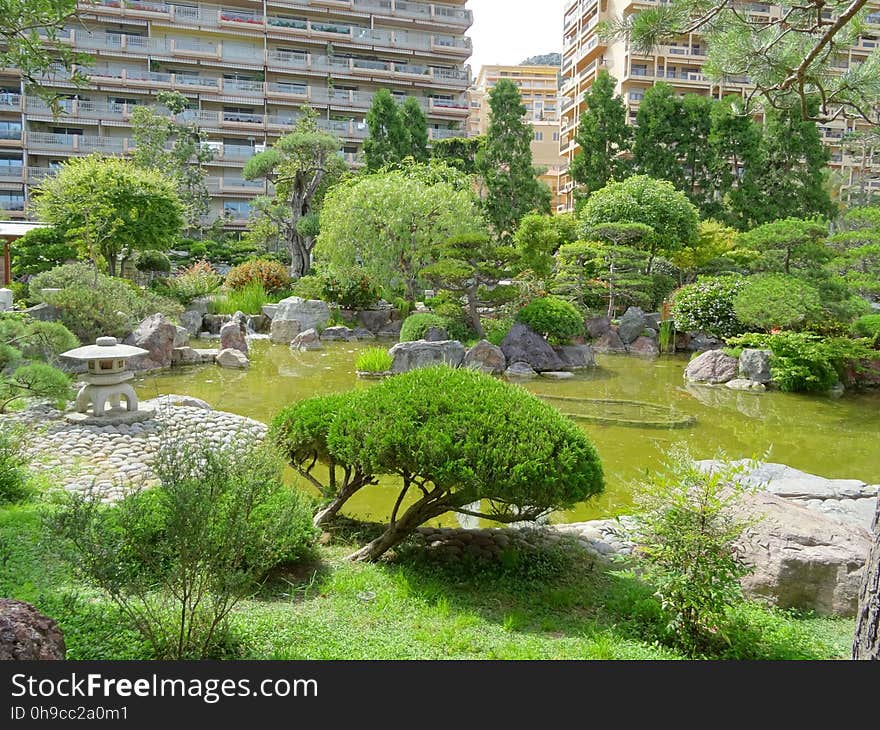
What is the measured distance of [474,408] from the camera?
3.72 metres

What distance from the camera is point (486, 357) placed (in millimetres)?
11977

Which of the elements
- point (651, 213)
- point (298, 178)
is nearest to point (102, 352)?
point (651, 213)

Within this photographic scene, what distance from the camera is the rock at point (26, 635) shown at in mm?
2064

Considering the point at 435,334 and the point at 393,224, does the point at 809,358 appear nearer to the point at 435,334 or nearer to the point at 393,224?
the point at 435,334

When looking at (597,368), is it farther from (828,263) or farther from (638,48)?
(638,48)

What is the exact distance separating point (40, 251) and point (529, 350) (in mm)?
11068

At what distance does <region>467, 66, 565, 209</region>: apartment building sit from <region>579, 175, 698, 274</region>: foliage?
29.1m

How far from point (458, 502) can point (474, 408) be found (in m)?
0.52

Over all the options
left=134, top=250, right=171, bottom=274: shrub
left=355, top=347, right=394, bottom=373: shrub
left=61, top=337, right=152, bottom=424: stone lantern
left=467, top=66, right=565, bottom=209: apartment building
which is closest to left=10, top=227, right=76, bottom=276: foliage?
left=134, top=250, right=171, bottom=274: shrub

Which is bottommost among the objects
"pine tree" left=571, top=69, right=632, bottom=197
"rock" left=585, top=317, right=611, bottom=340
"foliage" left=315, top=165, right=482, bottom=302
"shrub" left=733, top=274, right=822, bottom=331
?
"rock" left=585, top=317, right=611, bottom=340

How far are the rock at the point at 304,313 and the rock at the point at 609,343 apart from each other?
20.8ft

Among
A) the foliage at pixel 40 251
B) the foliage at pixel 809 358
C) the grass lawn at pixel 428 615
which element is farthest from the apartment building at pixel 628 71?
the grass lawn at pixel 428 615

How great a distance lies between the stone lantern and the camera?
7031mm

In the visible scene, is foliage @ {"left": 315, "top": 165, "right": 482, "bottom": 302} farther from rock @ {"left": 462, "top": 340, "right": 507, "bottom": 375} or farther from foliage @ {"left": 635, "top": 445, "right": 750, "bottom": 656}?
foliage @ {"left": 635, "top": 445, "right": 750, "bottom": 656}
